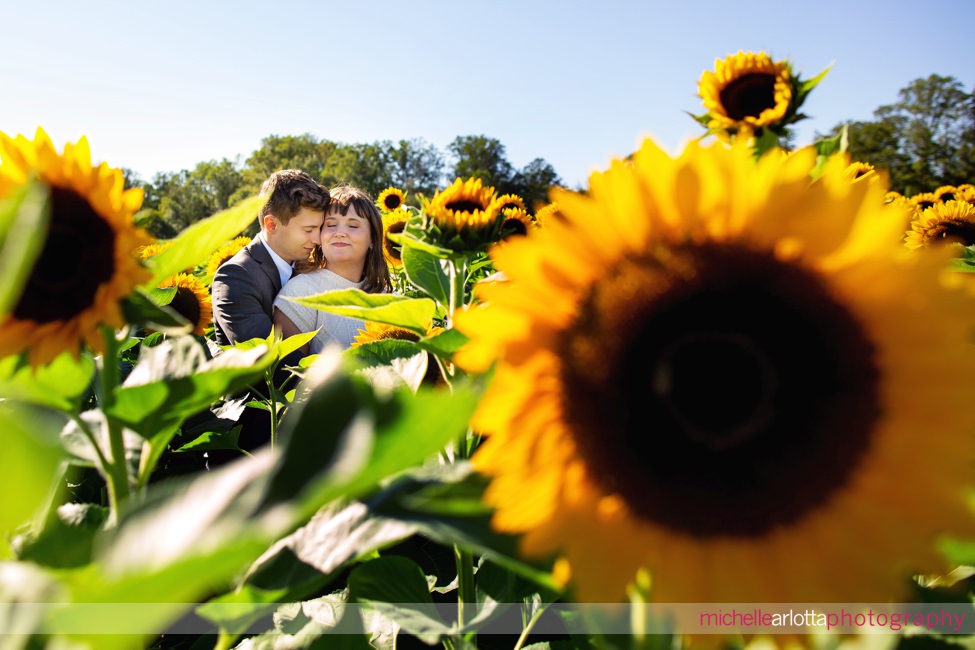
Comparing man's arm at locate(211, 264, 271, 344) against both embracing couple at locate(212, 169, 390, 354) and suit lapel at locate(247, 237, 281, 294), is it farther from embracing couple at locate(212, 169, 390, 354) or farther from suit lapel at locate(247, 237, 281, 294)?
suit lapel at locate(247, 237, 281, 294)

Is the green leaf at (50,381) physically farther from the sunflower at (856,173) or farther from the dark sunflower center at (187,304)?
the dark sunflower center at (187,304)

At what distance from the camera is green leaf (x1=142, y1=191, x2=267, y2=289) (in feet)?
2.35

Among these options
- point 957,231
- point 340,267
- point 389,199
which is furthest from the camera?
point 389,199

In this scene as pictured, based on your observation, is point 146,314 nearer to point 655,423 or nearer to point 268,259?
point 655,423

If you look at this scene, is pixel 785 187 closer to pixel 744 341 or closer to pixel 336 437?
pixel 744 341

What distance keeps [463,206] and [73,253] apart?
0.95m

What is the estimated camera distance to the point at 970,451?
47cm

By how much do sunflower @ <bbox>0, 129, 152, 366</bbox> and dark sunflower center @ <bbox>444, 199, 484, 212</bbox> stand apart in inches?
34.1

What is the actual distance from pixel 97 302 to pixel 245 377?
6.9 inches

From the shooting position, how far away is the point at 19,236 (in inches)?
14.3

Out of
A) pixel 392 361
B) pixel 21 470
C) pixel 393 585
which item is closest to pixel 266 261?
pixel 392 361

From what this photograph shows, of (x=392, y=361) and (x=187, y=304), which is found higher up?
(x=187, y=304)

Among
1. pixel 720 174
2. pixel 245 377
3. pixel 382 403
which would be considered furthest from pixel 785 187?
pixel 245 377

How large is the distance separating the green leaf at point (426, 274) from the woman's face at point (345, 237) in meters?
2.97
